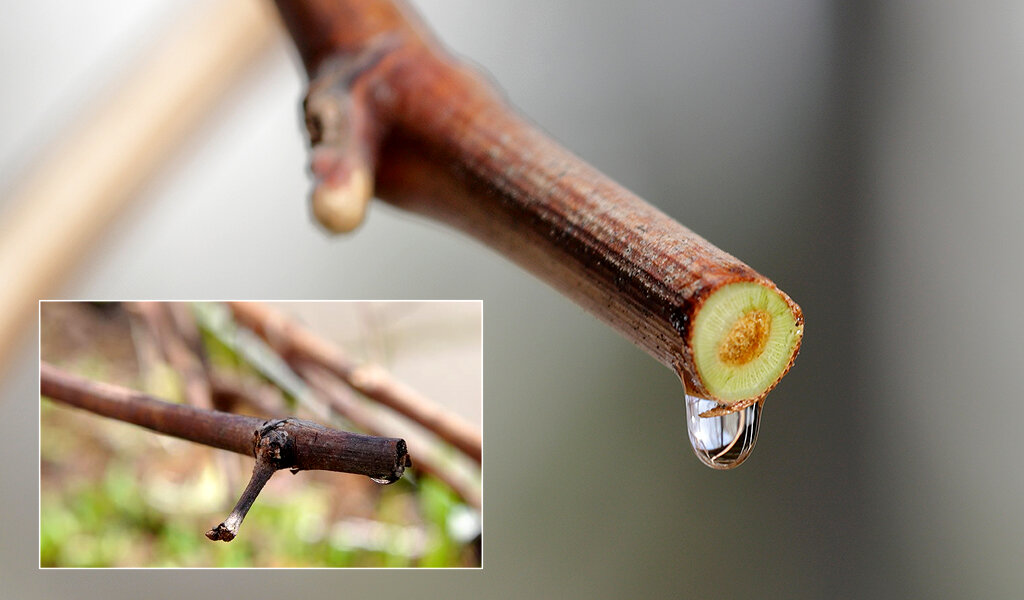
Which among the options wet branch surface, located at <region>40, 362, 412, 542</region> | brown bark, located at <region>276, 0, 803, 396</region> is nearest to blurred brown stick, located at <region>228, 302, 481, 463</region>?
wet branch surface, located at <region>40, 362, 412, 542</region>

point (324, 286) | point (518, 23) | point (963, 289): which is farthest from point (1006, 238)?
point (324, 286)

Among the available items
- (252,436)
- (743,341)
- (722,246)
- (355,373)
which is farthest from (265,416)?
(743,341)

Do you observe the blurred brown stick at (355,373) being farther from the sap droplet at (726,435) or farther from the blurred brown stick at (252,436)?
the sap droplet at (726,435)

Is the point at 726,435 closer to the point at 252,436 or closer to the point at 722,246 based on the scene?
the point at 252,436

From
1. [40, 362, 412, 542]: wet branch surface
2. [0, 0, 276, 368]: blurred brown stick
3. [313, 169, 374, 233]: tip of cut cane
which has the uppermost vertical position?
[0, 0, 276, 368]: blurred brown stick

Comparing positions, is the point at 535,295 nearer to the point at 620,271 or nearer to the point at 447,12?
the point at 447,12

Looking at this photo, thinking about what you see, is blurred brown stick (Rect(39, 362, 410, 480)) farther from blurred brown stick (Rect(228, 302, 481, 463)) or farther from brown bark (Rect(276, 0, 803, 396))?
blurred brown stick (Rect(228, 302, 481, 463))

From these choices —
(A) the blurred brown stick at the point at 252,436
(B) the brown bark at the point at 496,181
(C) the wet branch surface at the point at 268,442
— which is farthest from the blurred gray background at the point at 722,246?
(B) the brown bark at the point at 496,181
